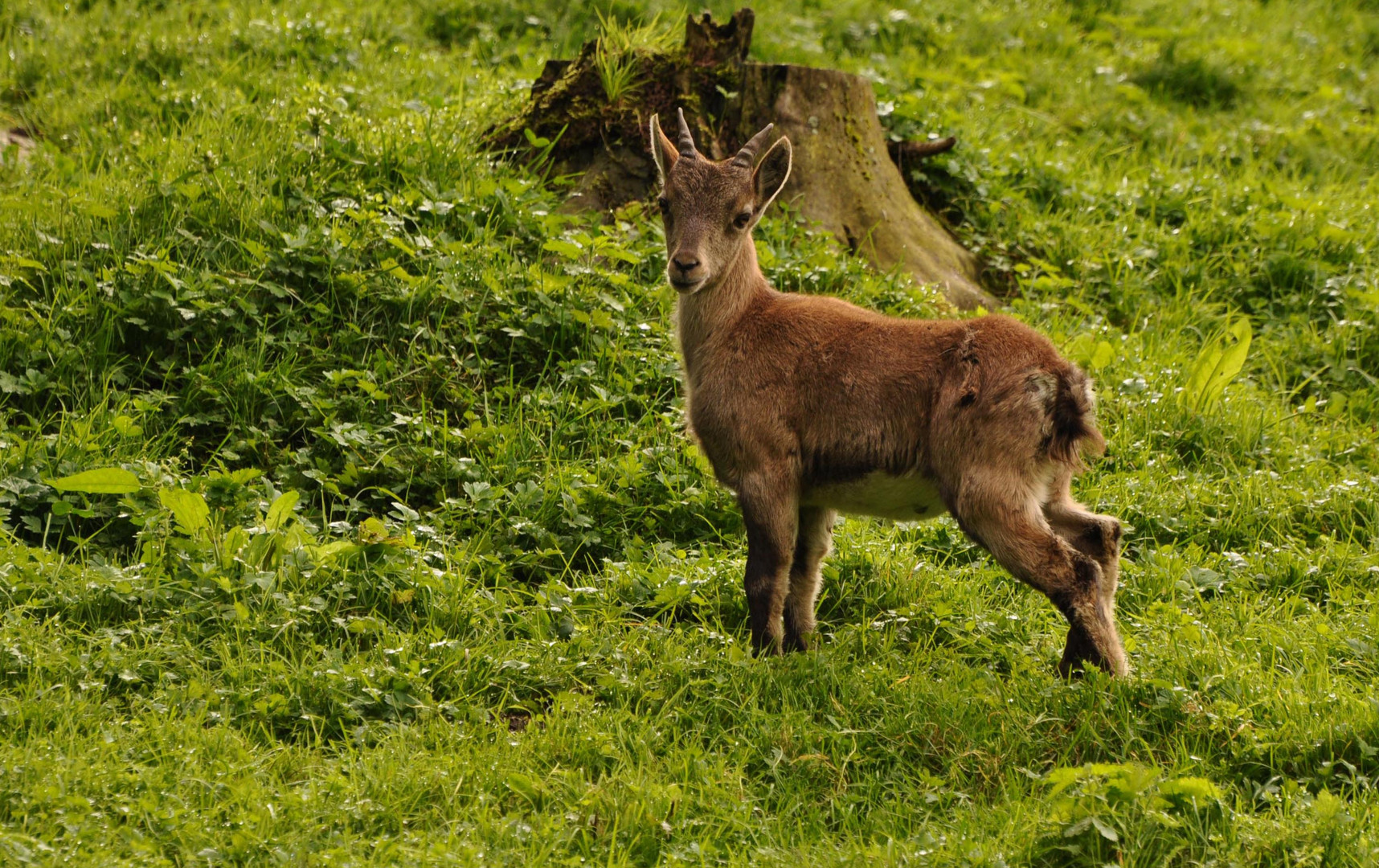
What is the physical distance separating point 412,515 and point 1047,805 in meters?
3.01

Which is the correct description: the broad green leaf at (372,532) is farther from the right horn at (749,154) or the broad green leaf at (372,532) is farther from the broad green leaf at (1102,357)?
the broad green leaf at (1102,357)

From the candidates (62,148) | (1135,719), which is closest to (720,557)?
(1135,719)

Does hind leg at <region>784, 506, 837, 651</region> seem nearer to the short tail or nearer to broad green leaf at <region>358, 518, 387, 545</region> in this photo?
the short tail

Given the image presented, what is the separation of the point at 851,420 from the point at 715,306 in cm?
90

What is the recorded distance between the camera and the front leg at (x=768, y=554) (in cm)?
526

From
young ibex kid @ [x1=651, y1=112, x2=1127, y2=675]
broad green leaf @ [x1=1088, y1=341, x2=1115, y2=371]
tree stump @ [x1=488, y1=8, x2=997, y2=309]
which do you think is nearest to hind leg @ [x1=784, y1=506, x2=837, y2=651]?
young ibex kid @ [x1=651, y1=112, x2=1127, y2=675]

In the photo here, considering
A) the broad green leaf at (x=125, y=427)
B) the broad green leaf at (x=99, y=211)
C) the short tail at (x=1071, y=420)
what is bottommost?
the broad green leaf at (x=125, y=427)

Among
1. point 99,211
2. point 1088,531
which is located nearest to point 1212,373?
point 1088,531

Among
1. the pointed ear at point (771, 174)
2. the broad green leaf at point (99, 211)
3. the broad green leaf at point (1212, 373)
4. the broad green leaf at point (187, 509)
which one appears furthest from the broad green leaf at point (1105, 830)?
the broad green leaf at point (99, 211)

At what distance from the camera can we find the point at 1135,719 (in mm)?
4586

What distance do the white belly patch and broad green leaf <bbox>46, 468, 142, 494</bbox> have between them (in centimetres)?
279

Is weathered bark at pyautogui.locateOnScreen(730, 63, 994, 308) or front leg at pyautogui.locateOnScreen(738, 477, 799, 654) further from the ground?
weathered bark at pyautogui.locateOnScreen(730, 63, 994, 308)

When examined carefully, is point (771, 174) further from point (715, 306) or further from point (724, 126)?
point (724, 126)

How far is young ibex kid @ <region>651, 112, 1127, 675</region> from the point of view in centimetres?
490
